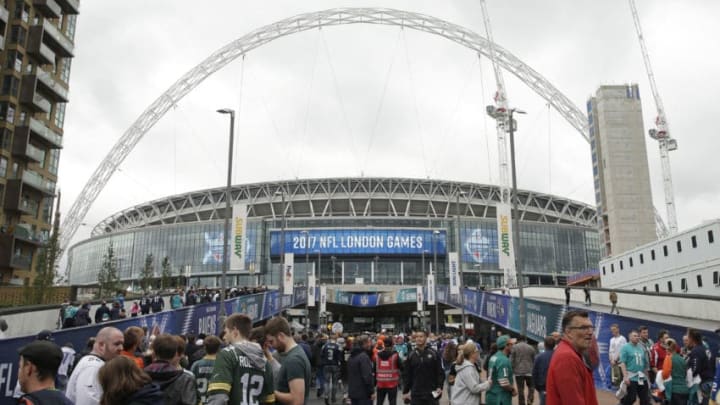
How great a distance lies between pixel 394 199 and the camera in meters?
129

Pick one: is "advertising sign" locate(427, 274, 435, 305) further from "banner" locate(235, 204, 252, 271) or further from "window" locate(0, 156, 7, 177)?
"window" locate(0, 156, 7, 177)

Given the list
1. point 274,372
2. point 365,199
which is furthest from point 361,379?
point 365,199

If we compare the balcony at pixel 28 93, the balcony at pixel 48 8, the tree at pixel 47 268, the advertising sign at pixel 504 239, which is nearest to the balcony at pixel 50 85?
the balcony at pixel 28 93

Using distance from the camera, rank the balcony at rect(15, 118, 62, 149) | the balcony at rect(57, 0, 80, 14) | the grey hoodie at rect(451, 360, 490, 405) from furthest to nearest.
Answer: the balcony at rect(57, 0, 80, 14) → the balcony at rect(15, 118, 62, 149) → the grey hoodie at rect(451, 360, 490, 405)

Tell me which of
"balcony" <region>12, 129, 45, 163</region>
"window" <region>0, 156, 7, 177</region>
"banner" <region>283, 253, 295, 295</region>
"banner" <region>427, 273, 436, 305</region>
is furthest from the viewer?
"banner" <region>427, 273, 436, 305</region>

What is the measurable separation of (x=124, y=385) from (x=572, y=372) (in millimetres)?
3566

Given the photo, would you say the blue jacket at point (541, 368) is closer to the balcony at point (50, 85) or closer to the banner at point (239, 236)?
the banner at point (239, 236)

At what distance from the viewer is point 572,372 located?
5.01 metres

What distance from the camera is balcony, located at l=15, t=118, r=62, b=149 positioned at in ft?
194

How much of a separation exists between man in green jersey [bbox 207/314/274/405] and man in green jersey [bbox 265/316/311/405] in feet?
1.60

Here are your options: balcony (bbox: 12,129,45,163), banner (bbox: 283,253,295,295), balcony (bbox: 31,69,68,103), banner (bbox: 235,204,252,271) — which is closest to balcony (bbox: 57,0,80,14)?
balcony (bbox: 31,69,68,103)

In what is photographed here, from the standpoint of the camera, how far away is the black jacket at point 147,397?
5105mm

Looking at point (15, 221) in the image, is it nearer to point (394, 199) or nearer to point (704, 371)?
point (704, 371)

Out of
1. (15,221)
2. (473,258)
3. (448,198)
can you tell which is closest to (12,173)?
(15,221)
